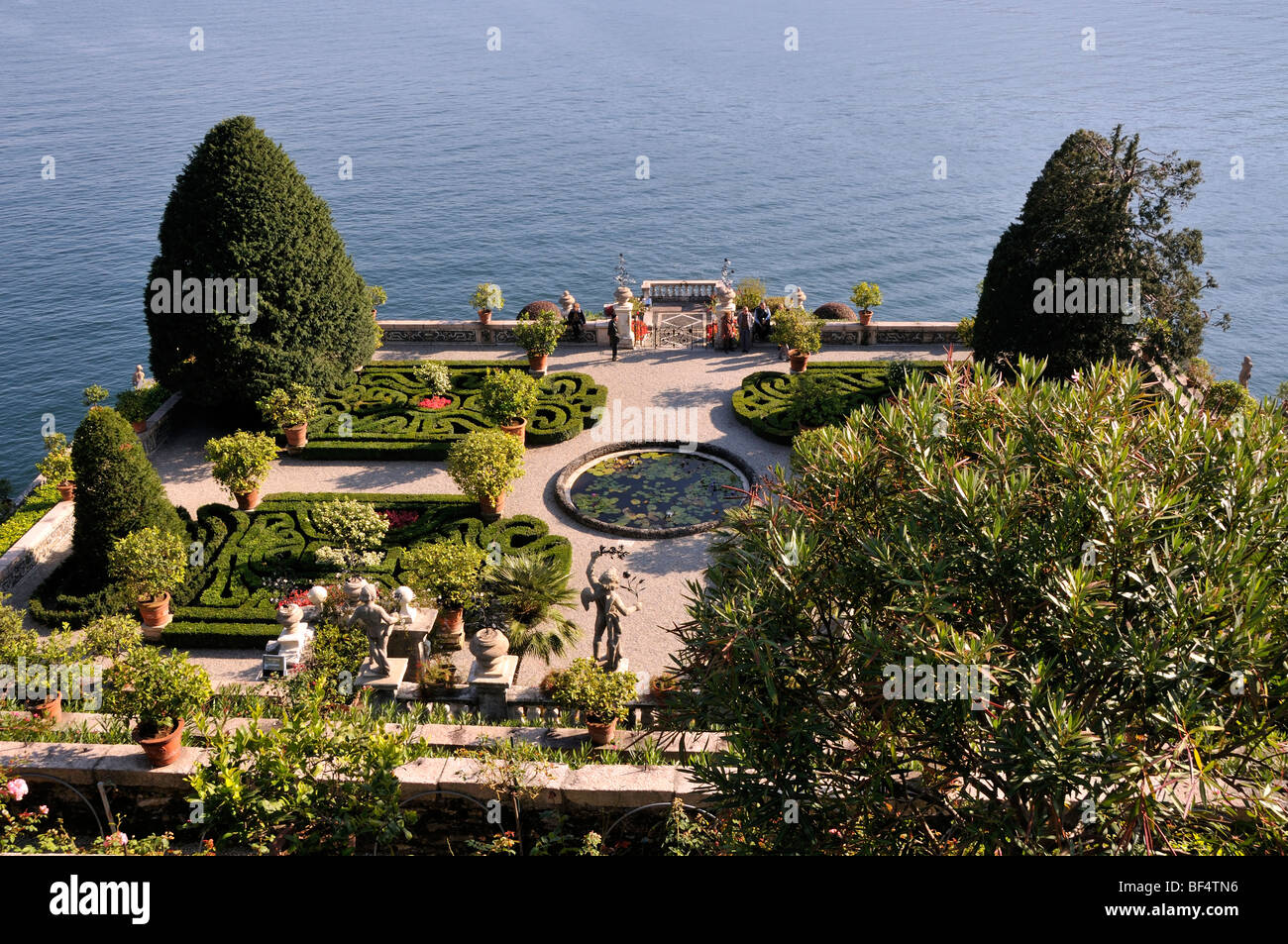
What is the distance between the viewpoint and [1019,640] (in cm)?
989

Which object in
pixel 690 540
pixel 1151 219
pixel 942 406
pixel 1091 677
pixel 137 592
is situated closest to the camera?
pixel 1091 677

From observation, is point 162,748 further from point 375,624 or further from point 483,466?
point 483,466

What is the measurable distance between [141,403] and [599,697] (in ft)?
65.5

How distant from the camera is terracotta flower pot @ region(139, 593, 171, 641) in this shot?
70.6ft

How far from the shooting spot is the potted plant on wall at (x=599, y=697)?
1606 centimetres

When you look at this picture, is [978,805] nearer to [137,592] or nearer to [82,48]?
[137,592]

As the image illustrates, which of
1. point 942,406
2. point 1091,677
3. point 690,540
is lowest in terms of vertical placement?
point 690,540

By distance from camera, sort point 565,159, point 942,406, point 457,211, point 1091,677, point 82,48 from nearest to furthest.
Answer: point 1091,677
point 942,406
point 457,211
point 565,159
point 82,48

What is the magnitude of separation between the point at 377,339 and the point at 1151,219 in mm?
23058

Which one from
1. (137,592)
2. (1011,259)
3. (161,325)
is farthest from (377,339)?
(1011,259)

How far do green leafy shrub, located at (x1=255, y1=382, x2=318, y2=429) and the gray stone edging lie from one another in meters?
7.55

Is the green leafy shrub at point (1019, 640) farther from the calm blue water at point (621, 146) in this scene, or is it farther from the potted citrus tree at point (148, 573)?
the calm blue water at point (621, 146)

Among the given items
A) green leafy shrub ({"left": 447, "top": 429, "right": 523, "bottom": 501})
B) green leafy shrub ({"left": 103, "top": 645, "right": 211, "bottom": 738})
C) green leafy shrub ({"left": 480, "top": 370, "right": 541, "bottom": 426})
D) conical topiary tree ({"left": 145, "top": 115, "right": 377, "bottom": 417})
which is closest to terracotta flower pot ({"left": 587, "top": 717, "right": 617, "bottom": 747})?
green leafy shrub ({"left": 103, "top": 645, "right": 211, "bottom": 738})

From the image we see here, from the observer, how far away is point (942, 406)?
39.9ft
